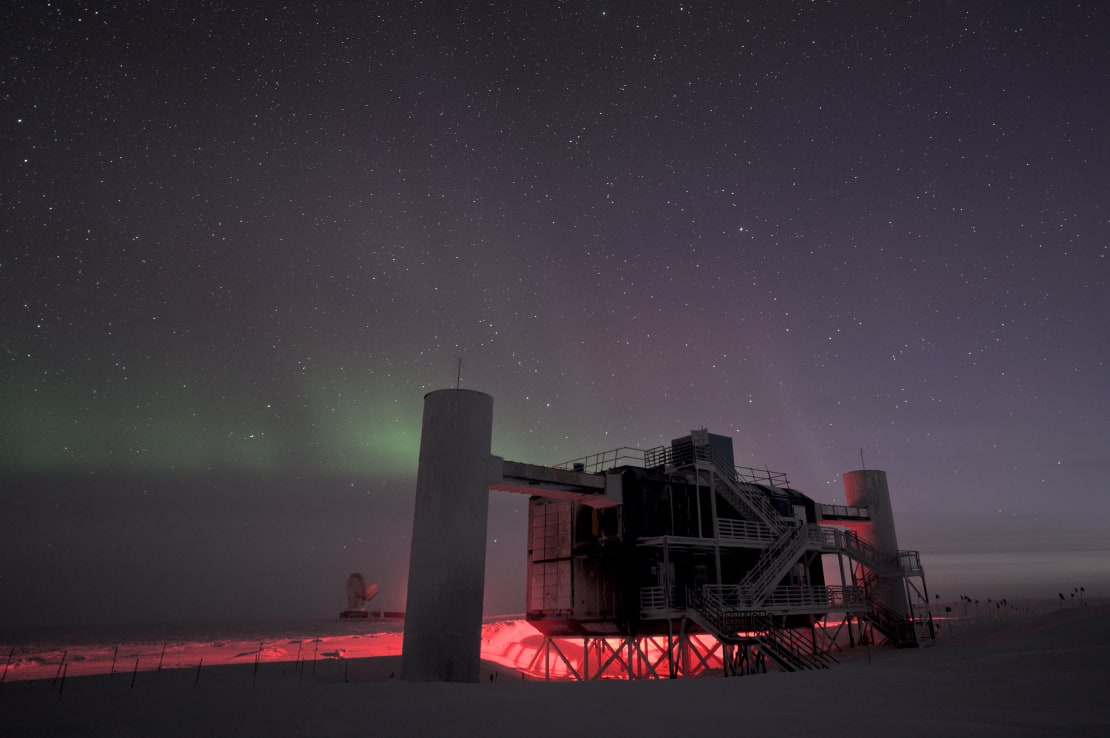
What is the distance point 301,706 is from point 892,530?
1879 inches

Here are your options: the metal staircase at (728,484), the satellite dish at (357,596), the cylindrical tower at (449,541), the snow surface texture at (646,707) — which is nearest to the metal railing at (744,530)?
the metal staircase at (728,484)

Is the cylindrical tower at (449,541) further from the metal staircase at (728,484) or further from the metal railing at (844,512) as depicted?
the metal railing at (844,512)

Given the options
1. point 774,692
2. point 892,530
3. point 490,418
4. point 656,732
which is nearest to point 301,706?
point 656,732

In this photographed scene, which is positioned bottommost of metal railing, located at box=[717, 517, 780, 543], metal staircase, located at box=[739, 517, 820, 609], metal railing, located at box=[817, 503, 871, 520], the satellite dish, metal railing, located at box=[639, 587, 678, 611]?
the satellite dish

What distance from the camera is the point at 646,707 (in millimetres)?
12414

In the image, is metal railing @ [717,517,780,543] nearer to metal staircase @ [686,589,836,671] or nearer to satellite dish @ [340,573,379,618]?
metal staircase @ [686,589,836,671]

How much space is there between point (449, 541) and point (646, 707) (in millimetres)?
13655

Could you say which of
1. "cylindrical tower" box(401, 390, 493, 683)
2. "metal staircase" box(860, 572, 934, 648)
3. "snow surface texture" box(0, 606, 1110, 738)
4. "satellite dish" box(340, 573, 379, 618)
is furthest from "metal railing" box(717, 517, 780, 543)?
"satellite dish" box(340, 573, 379, 618)

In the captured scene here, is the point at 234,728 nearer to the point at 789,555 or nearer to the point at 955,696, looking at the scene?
the point at 955,696

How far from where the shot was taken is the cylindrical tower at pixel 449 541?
2352 centimetres

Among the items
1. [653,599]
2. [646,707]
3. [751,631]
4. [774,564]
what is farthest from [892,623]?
[646,707]

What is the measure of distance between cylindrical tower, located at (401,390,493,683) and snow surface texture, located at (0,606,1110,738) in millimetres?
7232

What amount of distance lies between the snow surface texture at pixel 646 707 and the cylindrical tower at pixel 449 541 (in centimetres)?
723

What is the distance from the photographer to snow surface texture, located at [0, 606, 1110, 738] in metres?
10.0
